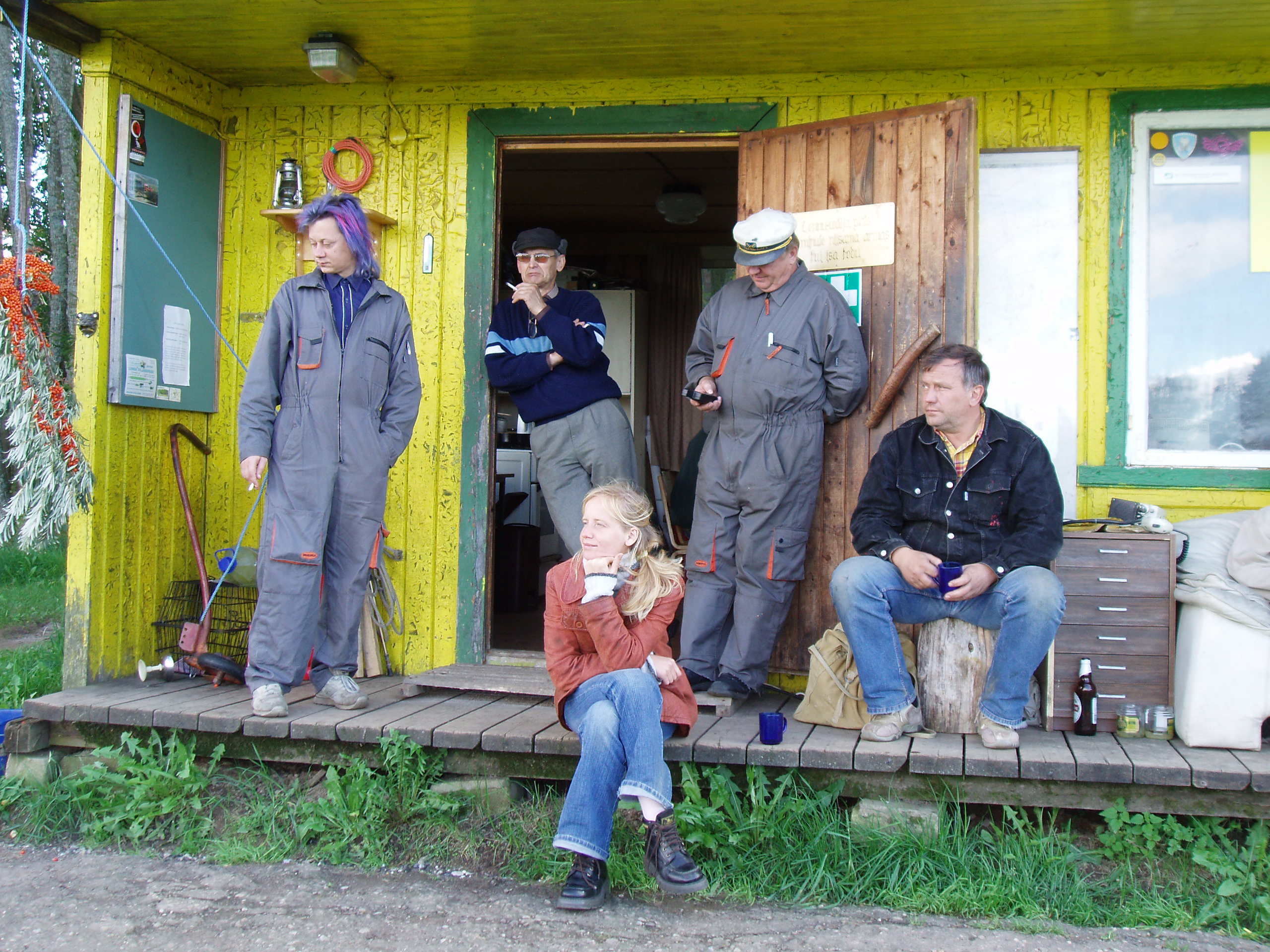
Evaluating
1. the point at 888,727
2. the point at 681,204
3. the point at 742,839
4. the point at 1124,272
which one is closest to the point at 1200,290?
the point at 1124,272

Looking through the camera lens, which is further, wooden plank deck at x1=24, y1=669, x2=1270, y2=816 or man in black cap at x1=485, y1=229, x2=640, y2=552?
man in black cap at x1=485, y1=229, x2=640, y2=552

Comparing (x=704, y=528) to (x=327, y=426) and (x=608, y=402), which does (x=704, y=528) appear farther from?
(x=327, y=426)

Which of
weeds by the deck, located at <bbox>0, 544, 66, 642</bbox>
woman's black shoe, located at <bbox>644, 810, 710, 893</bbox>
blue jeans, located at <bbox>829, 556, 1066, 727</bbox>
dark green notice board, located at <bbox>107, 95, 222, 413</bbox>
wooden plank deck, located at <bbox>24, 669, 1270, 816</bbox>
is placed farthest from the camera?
weeds by the deck, located at <bbox>0, 544, 66, 642</bbox>

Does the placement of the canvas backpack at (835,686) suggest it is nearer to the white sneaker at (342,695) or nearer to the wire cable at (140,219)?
the white sneaker at (342,695)

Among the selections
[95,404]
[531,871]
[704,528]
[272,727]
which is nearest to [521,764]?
[531,871]

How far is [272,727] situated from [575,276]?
4.83 m

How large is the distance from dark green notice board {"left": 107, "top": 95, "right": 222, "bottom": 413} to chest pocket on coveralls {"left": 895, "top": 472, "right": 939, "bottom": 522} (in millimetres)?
2999

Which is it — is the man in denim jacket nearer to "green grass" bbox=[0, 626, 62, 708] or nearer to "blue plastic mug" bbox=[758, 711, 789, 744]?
"blue plastic mug" bbox=[758, 711, 789, 744]

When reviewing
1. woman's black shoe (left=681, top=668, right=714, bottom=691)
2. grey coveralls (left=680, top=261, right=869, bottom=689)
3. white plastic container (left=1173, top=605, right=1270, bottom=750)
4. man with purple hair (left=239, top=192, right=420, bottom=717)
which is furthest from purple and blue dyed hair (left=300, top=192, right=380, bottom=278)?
white plastic container (left=1173, top=605, right=1270, bottom=750)

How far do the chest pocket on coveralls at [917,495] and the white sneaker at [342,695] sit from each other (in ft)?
6.54

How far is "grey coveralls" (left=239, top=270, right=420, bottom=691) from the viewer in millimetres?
3592

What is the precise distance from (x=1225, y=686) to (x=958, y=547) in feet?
2.94

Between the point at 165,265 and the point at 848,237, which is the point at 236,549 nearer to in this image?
the point at 165,265

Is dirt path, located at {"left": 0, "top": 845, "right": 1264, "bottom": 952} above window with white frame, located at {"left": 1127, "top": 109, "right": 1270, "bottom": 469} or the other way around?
the other way around
